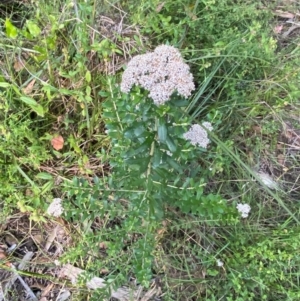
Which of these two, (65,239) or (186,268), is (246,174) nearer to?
(186,268)

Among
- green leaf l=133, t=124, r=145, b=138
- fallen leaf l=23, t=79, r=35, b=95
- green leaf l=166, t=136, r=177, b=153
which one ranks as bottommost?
fallen leaf l=23, t=79, r=35, b=95

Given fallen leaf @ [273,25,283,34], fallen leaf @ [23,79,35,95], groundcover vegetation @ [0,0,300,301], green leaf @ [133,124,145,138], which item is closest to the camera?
green leaf @ [133,124,145,138]

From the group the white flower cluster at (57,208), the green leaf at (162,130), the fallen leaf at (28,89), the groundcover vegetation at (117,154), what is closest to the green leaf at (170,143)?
the green leaf at (162,130)

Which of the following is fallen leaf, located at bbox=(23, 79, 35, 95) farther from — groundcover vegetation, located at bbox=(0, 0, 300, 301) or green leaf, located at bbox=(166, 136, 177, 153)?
green leaf, located at bbox=(166, 136, 177, 153)

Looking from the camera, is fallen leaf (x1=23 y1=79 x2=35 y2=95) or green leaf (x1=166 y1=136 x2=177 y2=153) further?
fallen leaf (x1=23 y1=79 x2=35 y2=95)

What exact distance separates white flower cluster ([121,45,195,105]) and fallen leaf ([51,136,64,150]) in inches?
34.5

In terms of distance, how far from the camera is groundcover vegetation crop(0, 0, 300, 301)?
2.11m

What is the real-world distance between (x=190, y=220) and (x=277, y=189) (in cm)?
54

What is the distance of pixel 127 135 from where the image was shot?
1606mm

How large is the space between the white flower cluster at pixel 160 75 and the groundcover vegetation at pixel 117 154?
531mm

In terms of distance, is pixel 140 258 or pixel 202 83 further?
pixel 202 83

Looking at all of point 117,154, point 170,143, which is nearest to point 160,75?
point 170,143

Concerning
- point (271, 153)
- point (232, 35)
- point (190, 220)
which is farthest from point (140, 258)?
point (232, 35)

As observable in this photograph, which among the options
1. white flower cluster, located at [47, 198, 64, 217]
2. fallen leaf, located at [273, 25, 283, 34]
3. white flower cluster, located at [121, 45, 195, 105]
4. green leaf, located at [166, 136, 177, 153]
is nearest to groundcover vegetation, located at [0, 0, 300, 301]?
white flower cluster, located at [47, 198, 64, 217]
